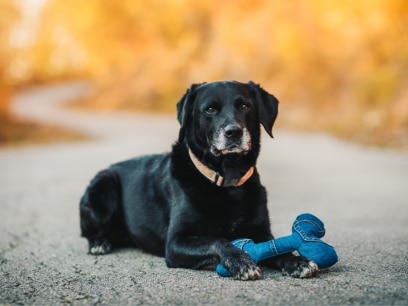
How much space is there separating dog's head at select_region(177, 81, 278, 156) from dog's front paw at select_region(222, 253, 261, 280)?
0.88 metres

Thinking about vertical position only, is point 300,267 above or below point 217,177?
below

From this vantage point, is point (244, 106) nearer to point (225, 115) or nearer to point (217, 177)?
point (225, 115)

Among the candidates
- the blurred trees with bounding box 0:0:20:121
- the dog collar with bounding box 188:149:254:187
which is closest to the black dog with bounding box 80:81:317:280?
the dog collar with bounding box 188:149:254:187

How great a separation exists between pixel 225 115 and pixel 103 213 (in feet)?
4.91

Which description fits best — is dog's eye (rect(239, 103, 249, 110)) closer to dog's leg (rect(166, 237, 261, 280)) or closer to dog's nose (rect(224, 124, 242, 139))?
dog's nose (rect(224, 124, 242, 139))

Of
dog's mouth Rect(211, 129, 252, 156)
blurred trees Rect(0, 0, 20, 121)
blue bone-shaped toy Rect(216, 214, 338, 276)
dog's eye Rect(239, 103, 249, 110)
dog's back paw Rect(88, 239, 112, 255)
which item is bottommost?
dog's back paw Rect(88, 239, 112, 255)

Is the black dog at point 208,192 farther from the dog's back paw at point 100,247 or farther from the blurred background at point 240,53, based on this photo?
the blurred background at point 240,53

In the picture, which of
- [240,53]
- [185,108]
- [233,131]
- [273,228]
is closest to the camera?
[233,131]

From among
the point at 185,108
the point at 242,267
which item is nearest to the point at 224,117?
the point at 185,108

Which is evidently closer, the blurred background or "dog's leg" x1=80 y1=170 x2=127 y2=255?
"dog's leg" x1=80 y1=170 x2=127 y2=255

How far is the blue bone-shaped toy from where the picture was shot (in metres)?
3.70

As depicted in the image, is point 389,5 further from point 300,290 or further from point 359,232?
point 300,290

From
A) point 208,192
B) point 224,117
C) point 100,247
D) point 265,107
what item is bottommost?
point 100,247

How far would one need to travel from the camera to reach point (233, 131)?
414 centimetres
